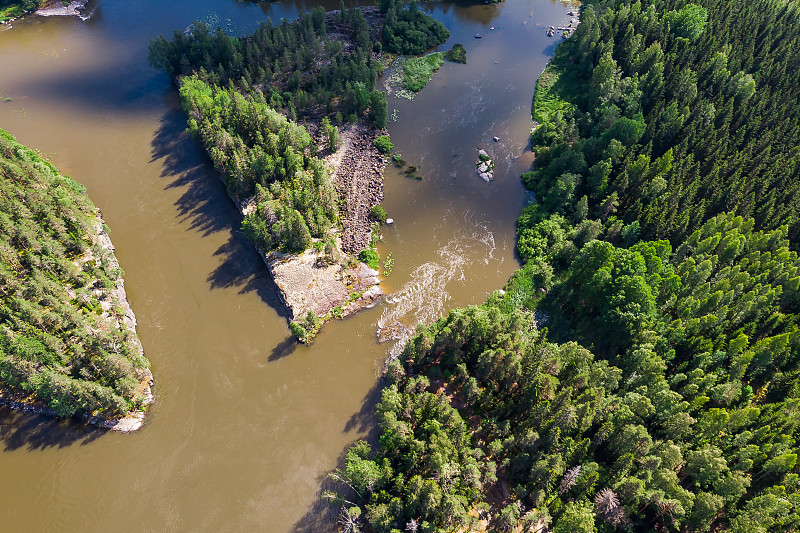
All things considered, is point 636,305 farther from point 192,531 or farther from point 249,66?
point 249,66

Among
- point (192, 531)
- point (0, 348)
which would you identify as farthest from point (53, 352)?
point (192, 531)

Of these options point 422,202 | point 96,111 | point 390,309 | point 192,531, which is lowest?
point 192,531

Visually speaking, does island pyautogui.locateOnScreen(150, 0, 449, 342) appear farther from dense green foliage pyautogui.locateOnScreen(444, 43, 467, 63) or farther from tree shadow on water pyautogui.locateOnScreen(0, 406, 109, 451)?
tree shadow on water pyautogui.locateOnScreen(0, 406, 109, 451)

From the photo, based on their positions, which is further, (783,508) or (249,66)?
(249,66)

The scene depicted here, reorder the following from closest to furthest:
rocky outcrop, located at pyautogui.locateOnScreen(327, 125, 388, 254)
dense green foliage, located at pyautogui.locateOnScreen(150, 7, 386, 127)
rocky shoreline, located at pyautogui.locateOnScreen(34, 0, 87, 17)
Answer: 1. rocky outcrop, located at pyautogui.locateOnScreen(327, 125, 388, 254)
2. dense green foliage, located at pyautogui.locateOnScreen(150, 7, 386, 127)
3. rocky shoreline, located at pyautogui.locateOnScreen(34, 0, 87, 17)

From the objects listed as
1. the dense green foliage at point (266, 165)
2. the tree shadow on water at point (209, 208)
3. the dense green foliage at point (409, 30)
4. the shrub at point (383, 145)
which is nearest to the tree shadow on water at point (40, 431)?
the tree shadow on water at point (209, 208)

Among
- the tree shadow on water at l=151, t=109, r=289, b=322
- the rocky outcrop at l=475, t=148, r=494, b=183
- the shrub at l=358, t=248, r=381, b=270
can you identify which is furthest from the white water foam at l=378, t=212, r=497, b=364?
the tree shadow on water at l=151, t=109, r=289, b=322
